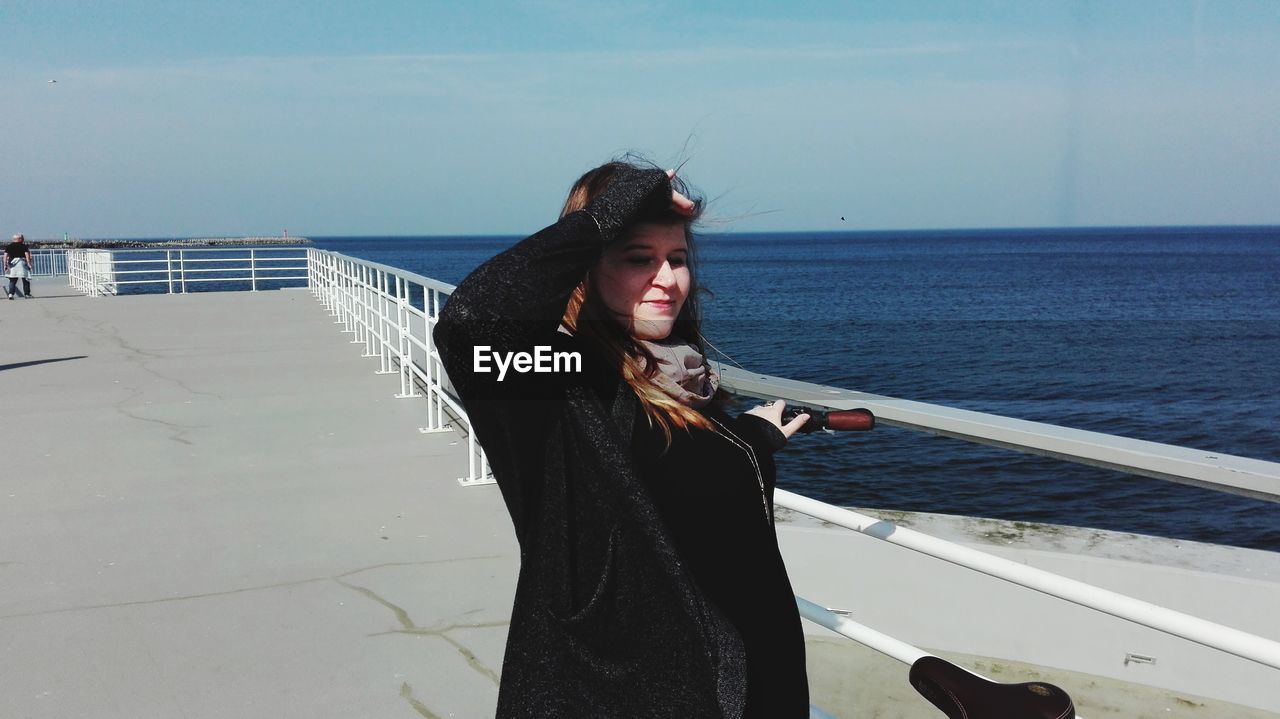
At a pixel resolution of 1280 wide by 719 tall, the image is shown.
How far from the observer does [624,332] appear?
1390 mm

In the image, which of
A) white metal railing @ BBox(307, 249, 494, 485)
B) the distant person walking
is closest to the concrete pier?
white metal railing @ BBox(307, 249, 494, 485)

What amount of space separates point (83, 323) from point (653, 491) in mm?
14535

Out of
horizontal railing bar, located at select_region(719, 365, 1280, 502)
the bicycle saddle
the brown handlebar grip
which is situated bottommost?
the bicycle saddle

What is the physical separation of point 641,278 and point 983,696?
884 millimetres

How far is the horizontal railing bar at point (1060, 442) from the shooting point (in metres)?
2.33

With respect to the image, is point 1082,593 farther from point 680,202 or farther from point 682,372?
point 680,202

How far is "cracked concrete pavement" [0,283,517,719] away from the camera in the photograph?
3029 millimetres

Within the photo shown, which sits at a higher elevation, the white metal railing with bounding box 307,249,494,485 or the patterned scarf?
the patterned scarf

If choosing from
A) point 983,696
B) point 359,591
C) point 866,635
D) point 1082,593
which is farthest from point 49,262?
point 1082,593

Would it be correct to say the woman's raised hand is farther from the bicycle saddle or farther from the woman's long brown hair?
the bicycle saddle

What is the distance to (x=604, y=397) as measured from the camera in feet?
4.21

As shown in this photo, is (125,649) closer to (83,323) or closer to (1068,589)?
(1068,589)

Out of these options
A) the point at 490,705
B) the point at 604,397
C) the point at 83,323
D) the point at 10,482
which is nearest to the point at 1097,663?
the point at 490,705

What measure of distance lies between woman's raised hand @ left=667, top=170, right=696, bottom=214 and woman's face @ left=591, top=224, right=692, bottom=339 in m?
0.03
